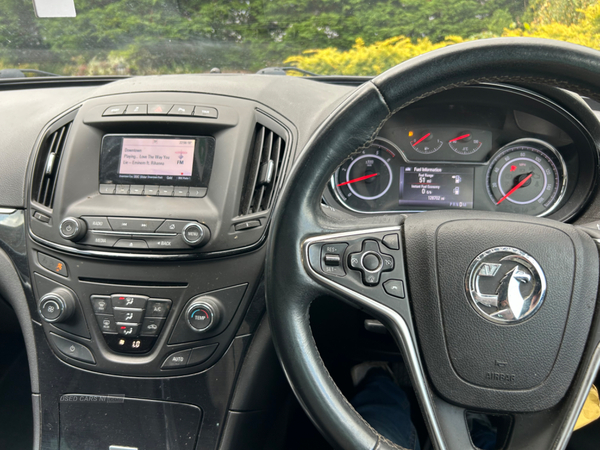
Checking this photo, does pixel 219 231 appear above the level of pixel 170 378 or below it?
above

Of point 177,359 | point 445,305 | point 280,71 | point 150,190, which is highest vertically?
point 280,71

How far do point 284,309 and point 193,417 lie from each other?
613 mm

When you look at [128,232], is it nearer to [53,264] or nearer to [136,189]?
[136,189]

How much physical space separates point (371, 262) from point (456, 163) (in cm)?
90

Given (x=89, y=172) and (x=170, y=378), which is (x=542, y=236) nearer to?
(x=170, y=378)

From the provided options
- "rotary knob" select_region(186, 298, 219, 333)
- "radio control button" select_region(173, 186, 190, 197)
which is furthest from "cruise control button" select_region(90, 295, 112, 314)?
"radio control button" select_region(173, 186, 190, 197)

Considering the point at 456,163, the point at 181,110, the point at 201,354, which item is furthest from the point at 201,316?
the point at 456,163

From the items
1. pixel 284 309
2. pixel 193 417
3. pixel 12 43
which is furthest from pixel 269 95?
pixel 12 43

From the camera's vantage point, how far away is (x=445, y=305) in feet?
3.20

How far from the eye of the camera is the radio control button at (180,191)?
4.47 ft

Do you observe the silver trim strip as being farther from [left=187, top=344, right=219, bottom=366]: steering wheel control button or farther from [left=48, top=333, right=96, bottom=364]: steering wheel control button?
[left=48, top=333, right=96, bottom=364]: steering wheel control button

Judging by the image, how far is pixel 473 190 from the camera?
173 cm

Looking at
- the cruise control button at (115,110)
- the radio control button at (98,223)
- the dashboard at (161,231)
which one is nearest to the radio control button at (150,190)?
the dashboard at (161,231)

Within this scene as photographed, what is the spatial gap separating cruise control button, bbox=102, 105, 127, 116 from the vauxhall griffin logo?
1.03 metres
